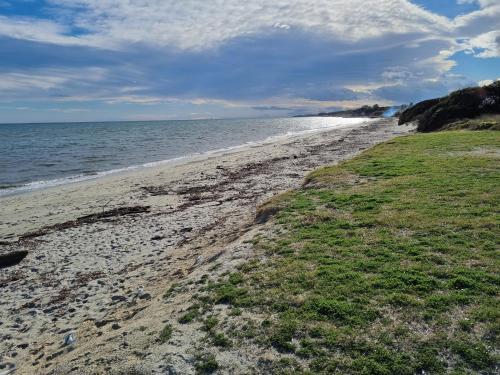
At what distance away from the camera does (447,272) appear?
671cm

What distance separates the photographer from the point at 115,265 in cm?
1107

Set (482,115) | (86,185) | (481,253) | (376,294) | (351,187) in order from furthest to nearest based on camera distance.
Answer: (482,115) → (86,185) → (351,187) → (481,253) → (376,294)

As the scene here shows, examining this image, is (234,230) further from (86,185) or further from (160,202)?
(86,185)

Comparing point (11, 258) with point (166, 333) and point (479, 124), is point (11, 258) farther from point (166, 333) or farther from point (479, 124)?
point (479, 124)

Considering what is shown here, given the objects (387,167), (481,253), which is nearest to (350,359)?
(481,253)

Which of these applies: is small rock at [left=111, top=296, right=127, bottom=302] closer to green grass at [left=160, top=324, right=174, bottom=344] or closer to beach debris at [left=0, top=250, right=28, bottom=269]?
green grass at [left=160, top=324, right=174, bottom=344]

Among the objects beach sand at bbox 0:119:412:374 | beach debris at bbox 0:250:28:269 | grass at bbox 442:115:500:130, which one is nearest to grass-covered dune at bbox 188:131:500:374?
beach sand at bbox 0:119:412:374

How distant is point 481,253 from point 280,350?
15.3ft

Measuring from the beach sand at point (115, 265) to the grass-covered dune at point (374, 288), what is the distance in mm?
743

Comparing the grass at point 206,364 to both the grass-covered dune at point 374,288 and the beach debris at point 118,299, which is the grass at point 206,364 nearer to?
the grass-covered dune at point 374,288

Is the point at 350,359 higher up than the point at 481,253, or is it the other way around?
the point at 481,253

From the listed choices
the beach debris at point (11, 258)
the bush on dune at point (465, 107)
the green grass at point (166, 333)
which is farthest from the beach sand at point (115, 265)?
the bush on dune at point (465, 107)

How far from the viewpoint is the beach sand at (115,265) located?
20.1 feet

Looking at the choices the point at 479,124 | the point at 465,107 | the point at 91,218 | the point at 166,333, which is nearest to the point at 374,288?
the point at 166,333
